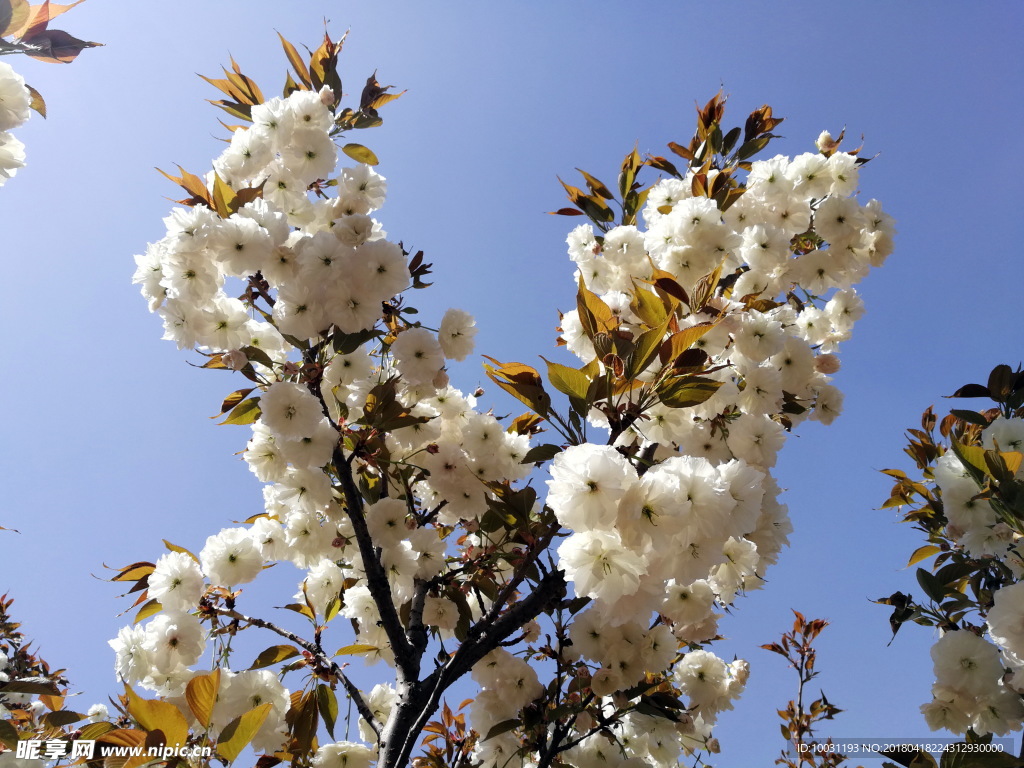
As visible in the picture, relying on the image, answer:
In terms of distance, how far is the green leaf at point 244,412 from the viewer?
2.33 metres

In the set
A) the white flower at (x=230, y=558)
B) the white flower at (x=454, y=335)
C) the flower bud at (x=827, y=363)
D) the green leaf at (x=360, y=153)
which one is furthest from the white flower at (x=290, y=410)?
the flower bud at (x=827, y=363)

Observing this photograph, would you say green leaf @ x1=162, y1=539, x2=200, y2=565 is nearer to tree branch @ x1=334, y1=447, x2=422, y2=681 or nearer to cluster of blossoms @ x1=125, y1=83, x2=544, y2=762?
cluster of blossoms @ x1=125, y1=83, x2=544, y2=762

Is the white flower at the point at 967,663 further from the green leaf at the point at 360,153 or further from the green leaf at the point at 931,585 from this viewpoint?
the green leaf at the point at 360,153

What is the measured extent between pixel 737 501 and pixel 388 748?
4.27 feet

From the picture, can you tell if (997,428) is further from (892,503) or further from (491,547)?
(491,547)

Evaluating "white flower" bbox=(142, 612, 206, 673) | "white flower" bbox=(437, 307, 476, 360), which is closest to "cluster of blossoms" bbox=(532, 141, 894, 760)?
"white flower" bbox=(437, 307, 476, 360)

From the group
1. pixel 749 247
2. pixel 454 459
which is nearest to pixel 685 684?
pixel 454 459

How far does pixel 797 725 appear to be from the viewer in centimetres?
430

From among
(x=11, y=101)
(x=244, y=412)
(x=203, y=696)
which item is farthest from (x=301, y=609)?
(x=11, y=101)

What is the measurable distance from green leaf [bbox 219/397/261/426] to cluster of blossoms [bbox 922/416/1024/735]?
253cm

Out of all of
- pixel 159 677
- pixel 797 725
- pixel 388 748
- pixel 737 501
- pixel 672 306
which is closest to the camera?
pixel 737 501

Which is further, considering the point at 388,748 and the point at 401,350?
the point at 401,350

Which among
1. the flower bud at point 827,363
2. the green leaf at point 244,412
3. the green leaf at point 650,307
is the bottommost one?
the green leaf at point 650,307

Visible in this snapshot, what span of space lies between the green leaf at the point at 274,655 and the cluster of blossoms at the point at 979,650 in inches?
93.5
